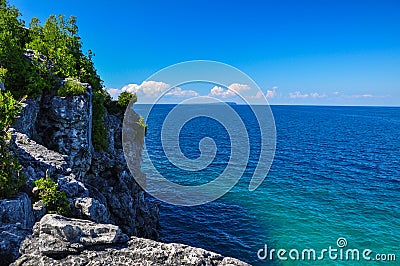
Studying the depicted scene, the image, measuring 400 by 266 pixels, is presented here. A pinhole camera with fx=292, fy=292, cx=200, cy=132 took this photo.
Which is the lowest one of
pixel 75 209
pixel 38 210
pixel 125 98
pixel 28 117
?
pixel 75 209

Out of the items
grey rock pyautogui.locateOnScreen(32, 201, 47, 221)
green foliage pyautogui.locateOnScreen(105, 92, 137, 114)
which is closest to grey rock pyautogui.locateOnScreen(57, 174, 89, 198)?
grey rock pyautogui.locateOnScreen(32, 201, 47, 221)

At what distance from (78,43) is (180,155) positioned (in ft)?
152

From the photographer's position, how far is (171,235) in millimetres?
36844

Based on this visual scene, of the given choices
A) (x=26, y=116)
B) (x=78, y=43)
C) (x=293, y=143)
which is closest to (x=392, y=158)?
(x=293, y=143)

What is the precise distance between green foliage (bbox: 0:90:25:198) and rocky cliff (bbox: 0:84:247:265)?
609 millimetres

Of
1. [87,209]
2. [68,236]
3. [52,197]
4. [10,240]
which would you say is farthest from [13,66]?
[68,236]

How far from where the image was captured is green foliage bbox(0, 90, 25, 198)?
1302 cm

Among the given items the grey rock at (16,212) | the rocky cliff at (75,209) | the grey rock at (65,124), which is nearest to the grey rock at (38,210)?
the rocky cliff at (75,209)

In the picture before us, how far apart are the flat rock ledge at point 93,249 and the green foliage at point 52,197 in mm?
4239

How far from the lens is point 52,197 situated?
47.2 feet

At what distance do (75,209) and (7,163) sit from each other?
384 cm

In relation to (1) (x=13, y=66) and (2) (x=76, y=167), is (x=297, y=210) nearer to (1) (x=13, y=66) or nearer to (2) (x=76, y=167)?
(2) (x=76, y=167)

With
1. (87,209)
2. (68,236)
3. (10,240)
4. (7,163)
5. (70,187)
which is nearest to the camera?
(68,236)

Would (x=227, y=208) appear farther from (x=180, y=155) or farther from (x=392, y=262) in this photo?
(x=180, y=155)
